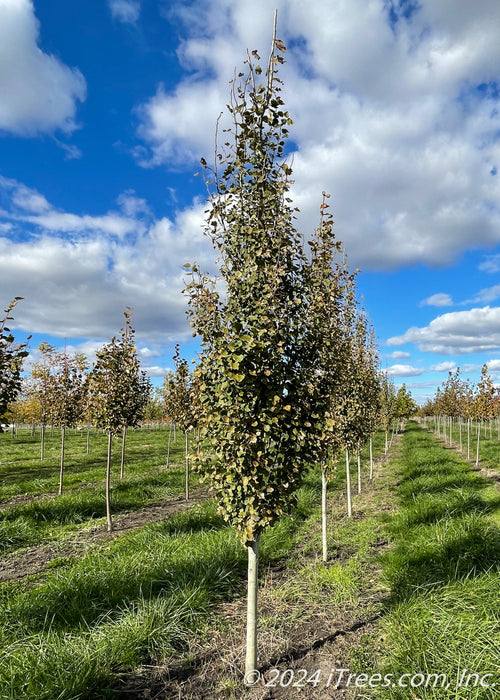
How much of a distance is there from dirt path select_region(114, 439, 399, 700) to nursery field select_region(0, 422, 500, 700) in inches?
0.6

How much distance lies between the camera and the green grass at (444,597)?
3.50 m

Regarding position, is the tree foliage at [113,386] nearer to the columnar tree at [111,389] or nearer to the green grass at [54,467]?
the columnar tree at [111,389]

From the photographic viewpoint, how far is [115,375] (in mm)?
8883

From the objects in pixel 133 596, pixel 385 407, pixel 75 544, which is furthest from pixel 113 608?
pixel 385 407

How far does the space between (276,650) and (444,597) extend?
1994 mm

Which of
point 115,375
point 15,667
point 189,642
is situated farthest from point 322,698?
point 115,375

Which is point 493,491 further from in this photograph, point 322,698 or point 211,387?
point 211,387

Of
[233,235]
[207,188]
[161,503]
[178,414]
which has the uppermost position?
[207,188]

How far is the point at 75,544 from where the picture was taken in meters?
7.95

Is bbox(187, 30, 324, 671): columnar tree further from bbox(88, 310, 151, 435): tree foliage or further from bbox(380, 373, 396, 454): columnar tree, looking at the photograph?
bbox(380, 373, 396, 454): columnar tree

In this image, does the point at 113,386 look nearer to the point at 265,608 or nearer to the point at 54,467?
the point at 265,608

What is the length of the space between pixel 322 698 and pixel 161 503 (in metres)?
8.59

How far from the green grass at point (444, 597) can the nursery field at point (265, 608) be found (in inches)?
0.7

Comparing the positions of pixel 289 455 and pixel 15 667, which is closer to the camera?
pixel 15 667
